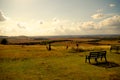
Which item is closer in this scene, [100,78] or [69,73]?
[100,78]

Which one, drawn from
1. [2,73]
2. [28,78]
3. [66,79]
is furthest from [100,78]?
[2,73]

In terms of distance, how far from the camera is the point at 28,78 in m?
13.6

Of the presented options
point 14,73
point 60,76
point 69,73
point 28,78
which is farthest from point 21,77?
point 69,73

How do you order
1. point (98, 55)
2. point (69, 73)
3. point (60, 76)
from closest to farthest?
point (60, 76)
point (69, 73)
point (98, 55)

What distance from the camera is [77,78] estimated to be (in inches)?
527

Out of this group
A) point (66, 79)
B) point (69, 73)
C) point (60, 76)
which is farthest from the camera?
point (69, 73)

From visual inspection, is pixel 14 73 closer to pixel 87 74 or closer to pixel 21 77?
pixel 21 77

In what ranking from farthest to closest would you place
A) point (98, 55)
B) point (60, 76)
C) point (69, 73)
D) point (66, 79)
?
point (98, 55)
point (69, 73)
point (60, 76)
point (66, 79)

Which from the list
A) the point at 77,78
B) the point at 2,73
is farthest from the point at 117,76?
the point at 2,73

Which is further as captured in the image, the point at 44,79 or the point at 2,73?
the point at 2,73

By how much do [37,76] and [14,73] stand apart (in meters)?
2.56

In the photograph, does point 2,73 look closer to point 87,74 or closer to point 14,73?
point 14,73

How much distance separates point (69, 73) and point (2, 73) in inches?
236

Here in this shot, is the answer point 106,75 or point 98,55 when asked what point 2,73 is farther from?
point 98,55
